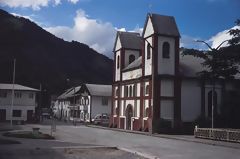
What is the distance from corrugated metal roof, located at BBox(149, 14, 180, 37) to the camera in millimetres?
48188

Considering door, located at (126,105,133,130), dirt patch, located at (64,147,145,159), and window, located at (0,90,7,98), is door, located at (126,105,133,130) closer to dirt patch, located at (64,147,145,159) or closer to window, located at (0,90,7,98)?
window, located at (0,90,7,98)

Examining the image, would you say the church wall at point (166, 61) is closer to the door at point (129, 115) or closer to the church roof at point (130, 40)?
the door at point (129, 115)

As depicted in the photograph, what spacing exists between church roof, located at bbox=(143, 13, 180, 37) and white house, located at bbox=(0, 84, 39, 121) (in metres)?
30.1

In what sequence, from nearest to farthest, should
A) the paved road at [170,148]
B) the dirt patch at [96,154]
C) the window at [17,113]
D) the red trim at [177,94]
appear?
the dirt patch at [96,154], the paved road at [170,148], the red trim at [177,94], the window at [17,113]

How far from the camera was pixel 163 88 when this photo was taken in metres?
47.1

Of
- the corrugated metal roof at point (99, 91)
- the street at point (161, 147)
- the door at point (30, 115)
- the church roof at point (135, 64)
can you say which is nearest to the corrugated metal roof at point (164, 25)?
the church roof at point (135, 64)

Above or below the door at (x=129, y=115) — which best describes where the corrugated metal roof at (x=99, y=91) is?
above

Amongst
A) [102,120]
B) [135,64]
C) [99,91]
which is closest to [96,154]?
[135,64]

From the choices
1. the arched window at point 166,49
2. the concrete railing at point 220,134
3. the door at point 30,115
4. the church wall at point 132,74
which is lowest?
the concrete railing at point 220,134

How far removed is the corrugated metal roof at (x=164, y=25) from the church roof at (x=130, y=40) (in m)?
10.3

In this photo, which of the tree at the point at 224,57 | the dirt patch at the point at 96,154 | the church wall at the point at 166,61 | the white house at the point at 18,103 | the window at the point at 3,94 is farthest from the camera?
the white house at the point at 18,103

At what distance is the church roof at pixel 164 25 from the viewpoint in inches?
1897

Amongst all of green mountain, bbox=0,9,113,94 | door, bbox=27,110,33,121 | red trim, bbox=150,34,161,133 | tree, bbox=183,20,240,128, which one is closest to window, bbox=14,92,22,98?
door, bbox=27,110,33,121

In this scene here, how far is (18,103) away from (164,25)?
32528mm
